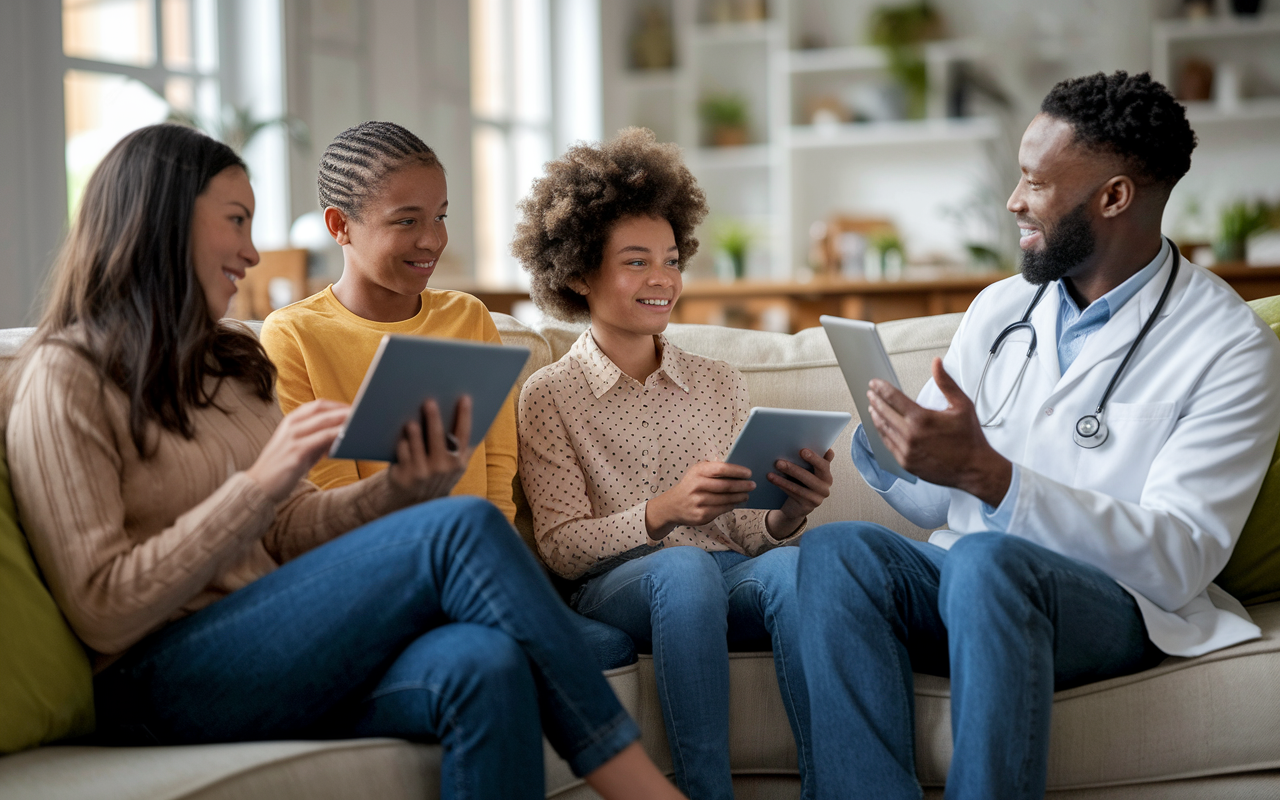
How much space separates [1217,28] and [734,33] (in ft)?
8.18

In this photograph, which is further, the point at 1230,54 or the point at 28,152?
the point at 1230,54

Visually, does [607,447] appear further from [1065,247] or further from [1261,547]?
[1261,547]

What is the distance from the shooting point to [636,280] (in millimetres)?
1821

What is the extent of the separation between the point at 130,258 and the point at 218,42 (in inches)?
127

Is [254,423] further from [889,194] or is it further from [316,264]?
[889,194]

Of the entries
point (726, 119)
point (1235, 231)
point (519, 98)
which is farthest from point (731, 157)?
point (1235, 231)

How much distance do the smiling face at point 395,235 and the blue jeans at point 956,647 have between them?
0.75 m

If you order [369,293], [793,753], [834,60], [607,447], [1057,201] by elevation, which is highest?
[834,60]

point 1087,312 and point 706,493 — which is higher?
point 1087,312

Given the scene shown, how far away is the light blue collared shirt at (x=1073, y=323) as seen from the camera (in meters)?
1.60

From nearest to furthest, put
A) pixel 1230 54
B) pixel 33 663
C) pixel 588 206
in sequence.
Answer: pixel 33 663 → pixel 588 206 → pixel 1230 54

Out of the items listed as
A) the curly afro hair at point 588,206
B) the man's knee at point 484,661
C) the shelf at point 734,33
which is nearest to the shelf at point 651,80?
the shelf at point 734,33

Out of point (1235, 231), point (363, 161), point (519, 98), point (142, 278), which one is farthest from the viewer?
point (519, 98)

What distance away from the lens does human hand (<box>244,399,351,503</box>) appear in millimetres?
1198
